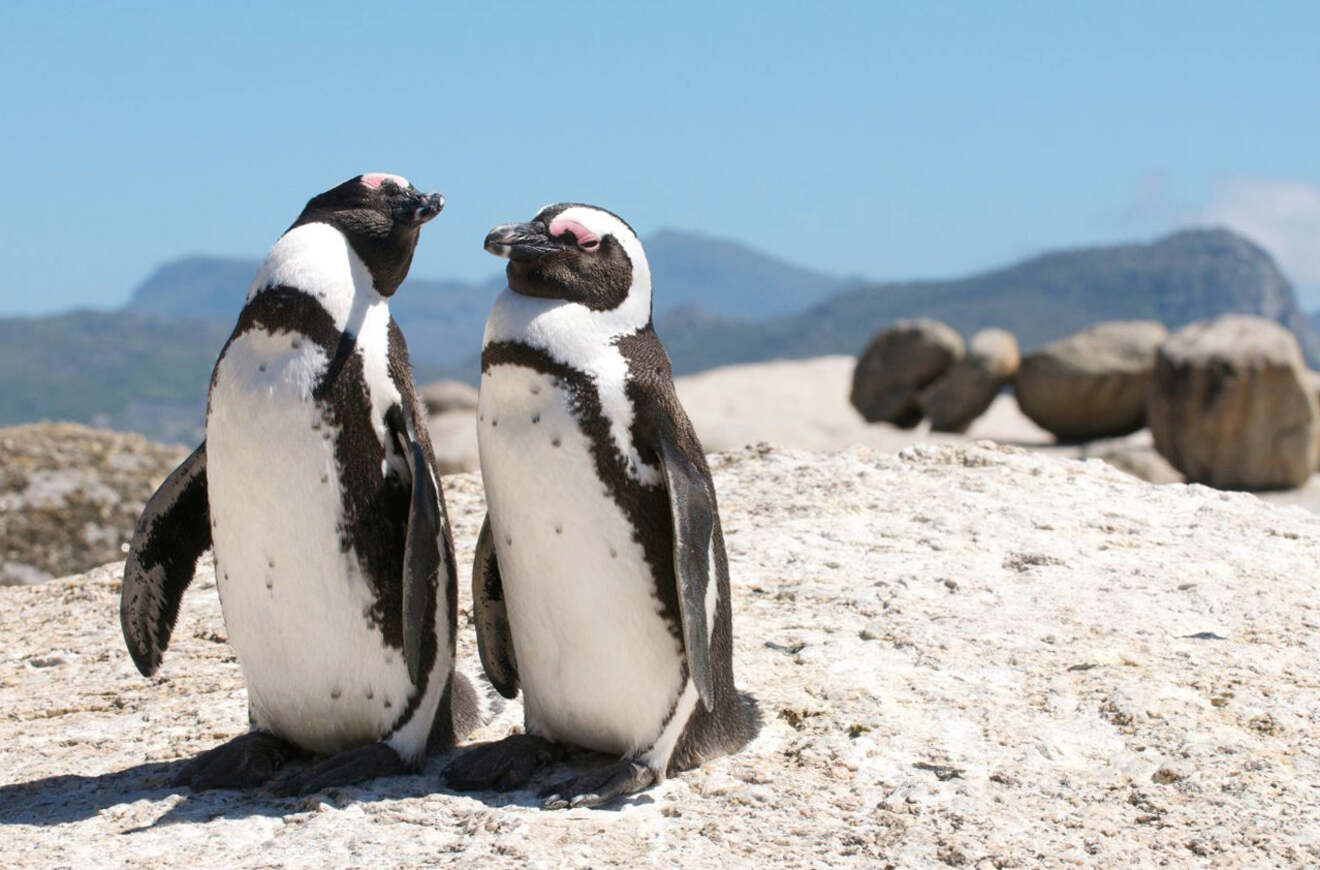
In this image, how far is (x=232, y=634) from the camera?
13.1 ft

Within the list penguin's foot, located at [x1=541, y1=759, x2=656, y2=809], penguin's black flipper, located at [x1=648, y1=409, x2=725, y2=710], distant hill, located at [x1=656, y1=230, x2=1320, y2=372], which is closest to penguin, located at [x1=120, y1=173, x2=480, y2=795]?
penguin's foot, located at [x1=541, y1=759, x2=656, y2=809]

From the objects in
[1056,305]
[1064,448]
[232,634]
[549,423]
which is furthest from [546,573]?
[1056,305]

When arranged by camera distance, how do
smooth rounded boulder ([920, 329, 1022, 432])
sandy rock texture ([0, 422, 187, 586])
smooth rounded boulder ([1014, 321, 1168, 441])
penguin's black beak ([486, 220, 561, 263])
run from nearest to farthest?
penguin's black beak ([486, 220, 561, 263]), sandy rock texture ([0, 422, 187, 586]), smooth rounded boulder ([1014, 321, 1168, 441]), smooth rounded boulder ([920, 329, 1022, 432])

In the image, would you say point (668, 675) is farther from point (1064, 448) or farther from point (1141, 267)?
point (1141, 267)

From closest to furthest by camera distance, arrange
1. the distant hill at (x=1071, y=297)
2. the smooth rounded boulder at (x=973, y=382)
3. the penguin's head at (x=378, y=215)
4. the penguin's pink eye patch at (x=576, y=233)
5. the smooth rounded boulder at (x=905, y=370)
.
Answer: the penguin's pink eye patch at (x=576, y=233) < the penguin's head at (x=378, y=215) < the smooth rounded boulder at (x=973, y=382) < the smooth rounded boulder at (x=905, y=370) < the distant hill at (x=1071, y=297)

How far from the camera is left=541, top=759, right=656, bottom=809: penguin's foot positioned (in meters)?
3.66

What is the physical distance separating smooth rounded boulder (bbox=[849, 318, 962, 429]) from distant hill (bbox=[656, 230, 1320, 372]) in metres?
113

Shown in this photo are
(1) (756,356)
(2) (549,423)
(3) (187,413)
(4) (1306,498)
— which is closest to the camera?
(2) (549,423)

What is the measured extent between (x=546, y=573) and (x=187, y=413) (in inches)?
7869

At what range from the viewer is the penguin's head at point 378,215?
388 cm

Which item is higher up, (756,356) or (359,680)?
(359,680)

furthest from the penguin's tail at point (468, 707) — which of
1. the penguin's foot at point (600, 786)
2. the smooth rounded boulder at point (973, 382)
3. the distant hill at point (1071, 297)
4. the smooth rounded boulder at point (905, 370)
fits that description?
the distant hill at point (1071, 297)

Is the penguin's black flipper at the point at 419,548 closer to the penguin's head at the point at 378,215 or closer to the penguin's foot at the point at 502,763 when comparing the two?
the penguin's foot at the point at 502,763

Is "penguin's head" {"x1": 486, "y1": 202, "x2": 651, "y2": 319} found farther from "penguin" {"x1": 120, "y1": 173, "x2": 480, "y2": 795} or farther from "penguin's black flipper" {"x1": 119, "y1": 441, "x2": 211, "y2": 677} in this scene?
"penguin's black flipper" {"x1": 119, "y1": 441, "x2": 211, "y2": 677}
